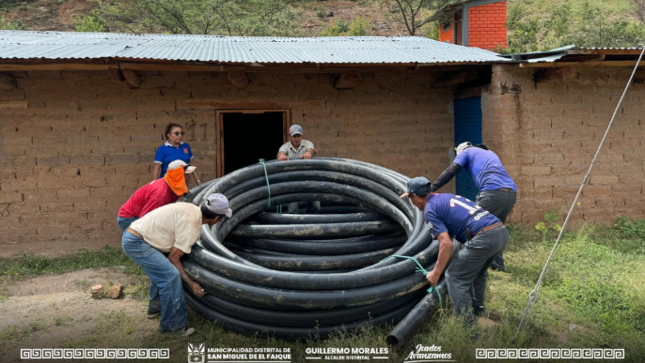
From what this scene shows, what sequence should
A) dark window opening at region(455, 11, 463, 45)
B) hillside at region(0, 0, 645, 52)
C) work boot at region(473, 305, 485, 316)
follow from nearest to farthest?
1. work boot at region(473, 305, 485, 316)
2. dark window opening at region(455, 11, 463, 45)
3. hillside at region(0, 0, 645, 52)

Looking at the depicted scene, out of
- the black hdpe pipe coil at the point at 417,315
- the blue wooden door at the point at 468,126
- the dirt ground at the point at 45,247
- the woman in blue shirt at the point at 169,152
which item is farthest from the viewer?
the blue wooden door at the point at 468,126

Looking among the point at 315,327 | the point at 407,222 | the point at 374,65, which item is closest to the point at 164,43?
the point at 374,65

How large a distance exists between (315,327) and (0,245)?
505cm

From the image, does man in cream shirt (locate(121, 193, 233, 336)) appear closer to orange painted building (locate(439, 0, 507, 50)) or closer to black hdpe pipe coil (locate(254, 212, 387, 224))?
black hdpe pipe coil (locate(254, 212, 387, 224))

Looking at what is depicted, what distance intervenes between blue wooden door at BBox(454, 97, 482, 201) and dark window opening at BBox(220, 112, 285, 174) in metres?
3.93

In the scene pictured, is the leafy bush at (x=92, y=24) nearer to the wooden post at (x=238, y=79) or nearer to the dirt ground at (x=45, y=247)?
the dirt ground at (x=45, y=247)

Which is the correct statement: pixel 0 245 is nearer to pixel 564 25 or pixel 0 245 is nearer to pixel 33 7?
pixel 564 25

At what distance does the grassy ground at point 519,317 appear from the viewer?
11.3 feet

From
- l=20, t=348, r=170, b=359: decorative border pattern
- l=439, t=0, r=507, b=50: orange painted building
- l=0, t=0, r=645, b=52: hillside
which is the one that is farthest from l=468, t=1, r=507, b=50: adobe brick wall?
l=20, t=348, r=170, b=359: decorative border pattern

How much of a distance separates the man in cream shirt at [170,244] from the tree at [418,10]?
600 inches

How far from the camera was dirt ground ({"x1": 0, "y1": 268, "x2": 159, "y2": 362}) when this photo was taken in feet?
12.4

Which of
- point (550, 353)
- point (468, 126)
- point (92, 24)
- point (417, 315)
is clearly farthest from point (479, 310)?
point (92, 24)

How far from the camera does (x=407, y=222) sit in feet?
14.6

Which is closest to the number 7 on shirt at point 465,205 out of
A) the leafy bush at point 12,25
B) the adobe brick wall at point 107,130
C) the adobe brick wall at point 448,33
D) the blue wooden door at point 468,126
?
the blue wooden door at point 468,126
